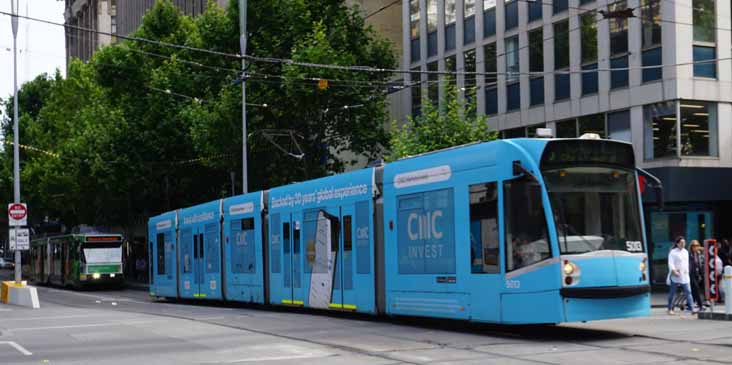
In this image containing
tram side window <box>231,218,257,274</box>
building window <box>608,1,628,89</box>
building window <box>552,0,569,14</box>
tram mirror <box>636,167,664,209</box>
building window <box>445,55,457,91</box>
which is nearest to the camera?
tram mirror <box>636,167,664,209</box>

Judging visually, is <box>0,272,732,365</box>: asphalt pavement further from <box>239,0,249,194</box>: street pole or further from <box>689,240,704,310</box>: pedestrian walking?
<box>239,0,249,194</box>: street pole

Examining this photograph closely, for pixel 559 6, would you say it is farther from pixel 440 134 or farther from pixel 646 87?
pixel 440 134

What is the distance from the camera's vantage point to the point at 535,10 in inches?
1342

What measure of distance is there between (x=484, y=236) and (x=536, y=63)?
20588 mm

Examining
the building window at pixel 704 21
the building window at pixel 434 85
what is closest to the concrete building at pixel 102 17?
the building window at pixel 434 85

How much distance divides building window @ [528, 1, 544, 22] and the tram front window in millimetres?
20073

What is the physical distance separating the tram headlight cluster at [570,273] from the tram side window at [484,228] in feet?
3.95

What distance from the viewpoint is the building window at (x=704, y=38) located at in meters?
28.8

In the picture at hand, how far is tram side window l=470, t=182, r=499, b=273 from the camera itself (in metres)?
14.6

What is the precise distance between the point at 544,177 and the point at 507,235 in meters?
1.00

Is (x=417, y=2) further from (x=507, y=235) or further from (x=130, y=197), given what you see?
(x=507, y=235)

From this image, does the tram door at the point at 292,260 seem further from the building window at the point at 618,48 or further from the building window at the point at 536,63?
the building window at the point at 536,63

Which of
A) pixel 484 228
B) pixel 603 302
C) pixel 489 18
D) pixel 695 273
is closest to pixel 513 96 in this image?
pixel 489 18

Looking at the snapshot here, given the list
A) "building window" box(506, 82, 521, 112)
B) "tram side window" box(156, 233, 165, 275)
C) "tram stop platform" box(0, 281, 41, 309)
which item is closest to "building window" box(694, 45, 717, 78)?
"building window" box(506, 82, 521, 112)
